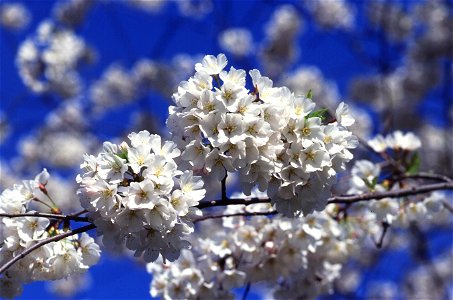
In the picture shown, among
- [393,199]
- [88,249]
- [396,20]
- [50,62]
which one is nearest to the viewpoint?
[88,249]

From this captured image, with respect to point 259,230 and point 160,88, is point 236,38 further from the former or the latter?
point 259,230

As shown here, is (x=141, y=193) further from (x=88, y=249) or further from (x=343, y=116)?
(x=343, y=116)

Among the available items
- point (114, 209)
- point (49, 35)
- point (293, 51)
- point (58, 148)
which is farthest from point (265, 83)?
point (58, 148)

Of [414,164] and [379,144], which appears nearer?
[414,164]

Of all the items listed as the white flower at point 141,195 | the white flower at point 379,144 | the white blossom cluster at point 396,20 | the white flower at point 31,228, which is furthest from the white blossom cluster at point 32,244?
the white blossom cluster at point 396,20

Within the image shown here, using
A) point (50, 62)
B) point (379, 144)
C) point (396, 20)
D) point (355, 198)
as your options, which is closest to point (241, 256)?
point (355, 198)

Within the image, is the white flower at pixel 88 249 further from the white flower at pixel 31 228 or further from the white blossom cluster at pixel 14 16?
the white blossom cluster at pixel 14 16

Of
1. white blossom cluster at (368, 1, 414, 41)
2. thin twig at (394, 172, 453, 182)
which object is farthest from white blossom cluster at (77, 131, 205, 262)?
white blossom cluster at (368, 1, 414, 41)

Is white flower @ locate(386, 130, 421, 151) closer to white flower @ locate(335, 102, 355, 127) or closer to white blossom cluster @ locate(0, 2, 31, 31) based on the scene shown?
white flower @ locate(335, 102, 355, 127)
